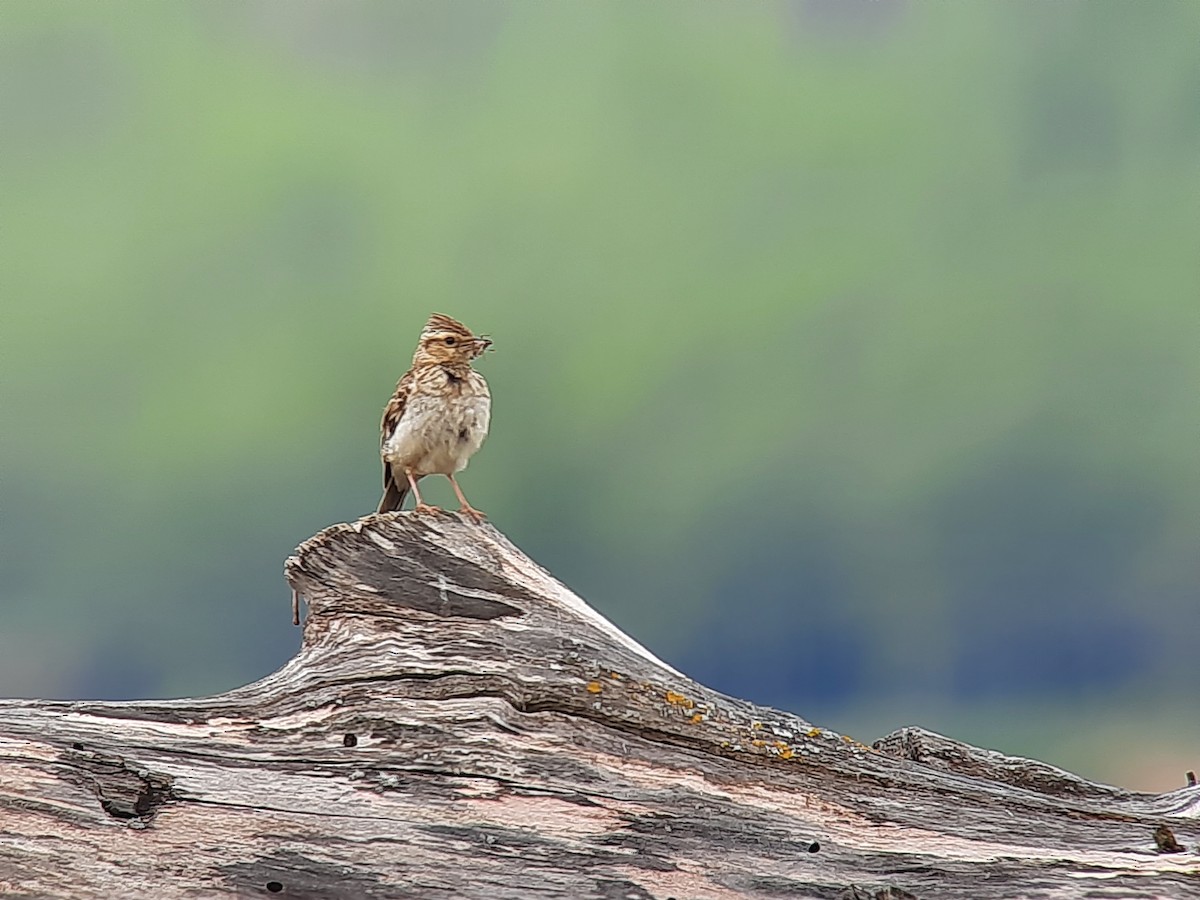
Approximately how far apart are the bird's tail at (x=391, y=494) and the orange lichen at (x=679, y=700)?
3014 millimetres

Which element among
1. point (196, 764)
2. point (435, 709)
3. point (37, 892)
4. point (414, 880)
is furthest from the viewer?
point (435, 709)

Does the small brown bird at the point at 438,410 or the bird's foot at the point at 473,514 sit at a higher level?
the small brown bird at the point at 438,410

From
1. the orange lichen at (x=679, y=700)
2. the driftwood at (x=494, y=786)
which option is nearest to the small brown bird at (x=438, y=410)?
the driftwood at (x=494, y=786)

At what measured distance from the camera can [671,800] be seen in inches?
241

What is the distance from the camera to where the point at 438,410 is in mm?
8492

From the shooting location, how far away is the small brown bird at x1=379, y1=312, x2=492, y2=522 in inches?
335

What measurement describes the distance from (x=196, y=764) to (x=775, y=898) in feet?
8.67

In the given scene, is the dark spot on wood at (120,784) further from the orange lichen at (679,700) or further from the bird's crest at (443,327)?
the bird's crest at (443,327)

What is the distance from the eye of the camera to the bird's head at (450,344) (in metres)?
8.75

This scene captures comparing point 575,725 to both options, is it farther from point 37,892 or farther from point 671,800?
point 37,892

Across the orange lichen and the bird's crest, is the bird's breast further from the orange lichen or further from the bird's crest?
the orange lichen

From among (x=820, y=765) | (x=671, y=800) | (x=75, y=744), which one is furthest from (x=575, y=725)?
(x=75, y=744)

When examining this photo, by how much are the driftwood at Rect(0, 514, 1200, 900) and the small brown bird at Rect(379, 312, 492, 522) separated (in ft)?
3.56

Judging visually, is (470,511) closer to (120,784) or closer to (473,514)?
(473,514)
